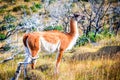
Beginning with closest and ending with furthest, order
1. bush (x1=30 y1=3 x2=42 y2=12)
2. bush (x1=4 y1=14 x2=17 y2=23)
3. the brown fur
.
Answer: the brown fur
bush (x1=4 y1=14 x2=17 y2=23)
bush (x1=30 y1=3 x2=42 y2=12)

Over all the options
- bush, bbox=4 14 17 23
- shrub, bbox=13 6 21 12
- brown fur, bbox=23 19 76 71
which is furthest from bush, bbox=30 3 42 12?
brown fur, bbox=23 19 76 71

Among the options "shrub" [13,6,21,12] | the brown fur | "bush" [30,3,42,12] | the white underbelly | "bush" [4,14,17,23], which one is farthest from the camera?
"shrub" [13,6,21,12]

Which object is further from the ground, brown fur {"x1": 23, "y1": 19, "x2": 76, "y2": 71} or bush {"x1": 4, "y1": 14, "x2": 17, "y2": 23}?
brown fur {"x1": 23, "y1": 19, "x2": 76, "y2": 71}

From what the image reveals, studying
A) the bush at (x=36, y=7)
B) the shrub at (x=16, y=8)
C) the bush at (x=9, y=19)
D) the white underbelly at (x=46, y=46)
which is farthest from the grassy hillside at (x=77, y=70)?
the shrub at (x=16, y=8)

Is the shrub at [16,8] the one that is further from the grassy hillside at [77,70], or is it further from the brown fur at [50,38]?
the brown fur at [50,38]

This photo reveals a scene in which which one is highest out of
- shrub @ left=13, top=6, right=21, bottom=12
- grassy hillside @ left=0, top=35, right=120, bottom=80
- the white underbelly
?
the white underbelly

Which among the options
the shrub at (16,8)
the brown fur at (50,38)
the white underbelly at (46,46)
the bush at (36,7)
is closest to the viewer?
the brown fur at (50,38)

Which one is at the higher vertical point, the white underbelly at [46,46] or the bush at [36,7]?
the white underbelly at [46,46]

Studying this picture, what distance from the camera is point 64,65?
352 inches

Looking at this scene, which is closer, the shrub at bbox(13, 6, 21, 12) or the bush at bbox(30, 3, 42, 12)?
the bush at bbox(30, 3, 42, 12)

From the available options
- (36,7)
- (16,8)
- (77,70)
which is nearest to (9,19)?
(16,8)

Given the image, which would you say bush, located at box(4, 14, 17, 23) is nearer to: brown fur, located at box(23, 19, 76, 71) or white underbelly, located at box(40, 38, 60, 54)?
brown fur, located at box(23, 19, 76, 71)

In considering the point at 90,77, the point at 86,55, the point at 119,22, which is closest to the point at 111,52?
the point at 86,55

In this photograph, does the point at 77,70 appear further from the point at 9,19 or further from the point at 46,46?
the point at 9,19
